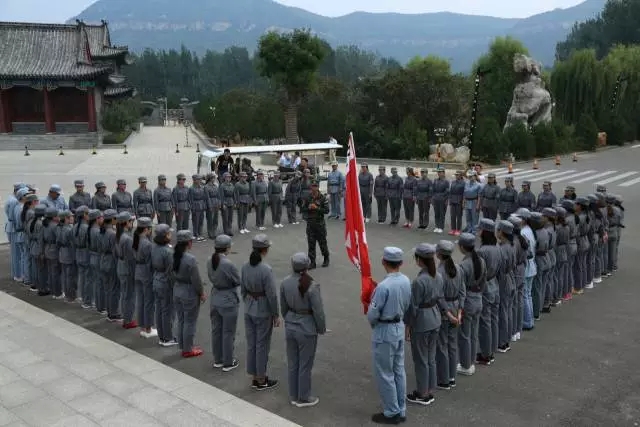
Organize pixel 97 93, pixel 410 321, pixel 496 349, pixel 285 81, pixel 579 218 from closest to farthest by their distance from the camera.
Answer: pixel 410 321
pixel 496 349
pixel 579 218
pixel 285 81
pixel 97 93

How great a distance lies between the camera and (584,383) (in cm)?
691

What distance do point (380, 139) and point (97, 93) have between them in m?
27.6

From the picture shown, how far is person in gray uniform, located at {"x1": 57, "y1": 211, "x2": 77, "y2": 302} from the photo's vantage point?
9703 mm

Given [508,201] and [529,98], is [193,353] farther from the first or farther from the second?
→ [529,98]

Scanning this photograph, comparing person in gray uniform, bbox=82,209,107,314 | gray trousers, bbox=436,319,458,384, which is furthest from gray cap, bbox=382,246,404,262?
person in gray uniform, bbox=82,209,107,314

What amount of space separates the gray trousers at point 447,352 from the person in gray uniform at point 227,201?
9.56m

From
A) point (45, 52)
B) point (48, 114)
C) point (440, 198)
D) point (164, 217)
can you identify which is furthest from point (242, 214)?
point (45, 52)

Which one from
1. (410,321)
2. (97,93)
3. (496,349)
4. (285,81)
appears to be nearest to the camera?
(410,321)

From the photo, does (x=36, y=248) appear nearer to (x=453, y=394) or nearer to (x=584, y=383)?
(x=453, y=394)

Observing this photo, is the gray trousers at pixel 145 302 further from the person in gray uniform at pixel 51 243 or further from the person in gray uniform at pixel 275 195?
the person in gray uniform at pixel 275 195

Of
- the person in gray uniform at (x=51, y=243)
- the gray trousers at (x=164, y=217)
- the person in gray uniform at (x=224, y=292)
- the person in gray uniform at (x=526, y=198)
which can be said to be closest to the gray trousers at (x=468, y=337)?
the person in gray uniform at (x=224, y=292)

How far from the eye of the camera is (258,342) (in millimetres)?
6738

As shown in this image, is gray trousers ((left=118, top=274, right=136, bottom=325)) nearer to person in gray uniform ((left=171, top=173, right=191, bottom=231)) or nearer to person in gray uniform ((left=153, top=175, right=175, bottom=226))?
person in gray uniform ((left=153, top=175, right=175, bottom=226))

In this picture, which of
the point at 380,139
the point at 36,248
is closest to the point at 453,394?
the point at 36,248
